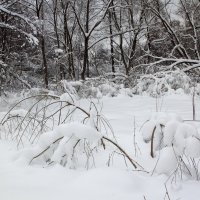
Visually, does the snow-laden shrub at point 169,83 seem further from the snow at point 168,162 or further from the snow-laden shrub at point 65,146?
the snow at point 168,162

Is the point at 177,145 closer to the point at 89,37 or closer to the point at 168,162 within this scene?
the point at 168,162

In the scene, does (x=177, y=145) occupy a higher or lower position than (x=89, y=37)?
lower

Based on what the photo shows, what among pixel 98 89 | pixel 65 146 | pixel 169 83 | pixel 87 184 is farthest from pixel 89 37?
pixel 87 184

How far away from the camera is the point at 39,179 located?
3.27 m

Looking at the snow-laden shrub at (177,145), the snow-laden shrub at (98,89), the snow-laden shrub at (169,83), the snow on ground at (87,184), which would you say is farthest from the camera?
the snow-laden shrub at (98,89)

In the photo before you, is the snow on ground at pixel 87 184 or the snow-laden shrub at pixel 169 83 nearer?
the snow on ground at pixel 87 184

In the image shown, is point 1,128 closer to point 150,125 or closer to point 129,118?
point 129,118

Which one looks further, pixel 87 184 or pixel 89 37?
pixel 89 37

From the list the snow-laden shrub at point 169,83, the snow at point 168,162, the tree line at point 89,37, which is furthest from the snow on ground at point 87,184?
the tree line at point 89,37

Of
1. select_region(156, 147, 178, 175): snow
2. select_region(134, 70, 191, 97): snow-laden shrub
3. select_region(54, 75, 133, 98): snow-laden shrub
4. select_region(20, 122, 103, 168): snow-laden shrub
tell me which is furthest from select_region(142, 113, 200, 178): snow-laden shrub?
select_region(54, 75, 133, 98): snow-laden shrub

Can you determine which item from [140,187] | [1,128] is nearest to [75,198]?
[140,187]

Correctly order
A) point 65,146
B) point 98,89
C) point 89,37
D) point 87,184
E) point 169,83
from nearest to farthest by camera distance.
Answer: point 87,184, point 65,146, point 169,83, point 98,89, point 89,37

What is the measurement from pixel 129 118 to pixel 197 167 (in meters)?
3.23

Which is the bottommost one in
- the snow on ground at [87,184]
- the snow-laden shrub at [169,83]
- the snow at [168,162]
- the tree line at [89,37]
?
the snow on ground at [87,184]
